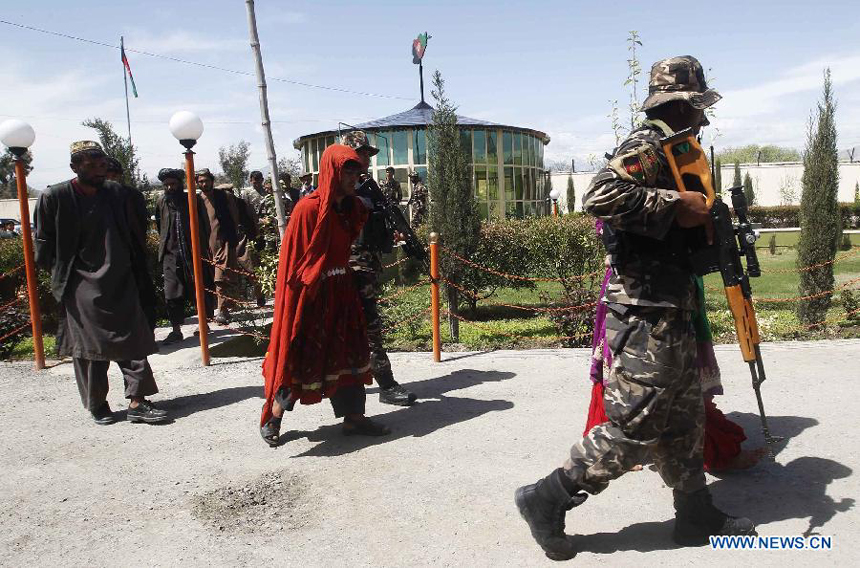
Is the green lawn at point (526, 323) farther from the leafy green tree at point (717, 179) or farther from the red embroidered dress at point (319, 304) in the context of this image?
the red embroidered dress at point (319, 304)

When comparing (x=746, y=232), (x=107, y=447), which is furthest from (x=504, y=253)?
(x=746, y=232)

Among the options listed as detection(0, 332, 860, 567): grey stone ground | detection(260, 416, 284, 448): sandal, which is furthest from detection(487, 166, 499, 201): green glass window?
detection(260, 416, 284, 448): sandal

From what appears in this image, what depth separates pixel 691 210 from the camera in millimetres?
2658

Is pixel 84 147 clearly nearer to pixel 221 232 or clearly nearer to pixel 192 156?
pixel 192 156

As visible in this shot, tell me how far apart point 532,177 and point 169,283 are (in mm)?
17257

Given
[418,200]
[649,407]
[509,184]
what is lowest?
[649,407]

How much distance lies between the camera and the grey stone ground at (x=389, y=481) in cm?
307

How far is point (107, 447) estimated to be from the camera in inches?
183

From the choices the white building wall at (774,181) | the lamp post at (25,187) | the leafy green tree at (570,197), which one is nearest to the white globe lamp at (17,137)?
the lamp post at (25,187)

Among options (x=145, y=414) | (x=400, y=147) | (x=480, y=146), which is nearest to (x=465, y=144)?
(x=145, y=414)

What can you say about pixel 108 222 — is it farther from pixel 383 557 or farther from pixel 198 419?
pixel 383 557

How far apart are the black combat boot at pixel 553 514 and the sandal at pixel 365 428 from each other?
1.83m

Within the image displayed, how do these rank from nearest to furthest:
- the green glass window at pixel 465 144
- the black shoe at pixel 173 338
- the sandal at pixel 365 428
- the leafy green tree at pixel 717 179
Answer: the leafy green tree at pixel 717 179 < the sandal at pixel 365 428 < the black shoe at pixel 173 338 < the green glass window at pixel 465 144

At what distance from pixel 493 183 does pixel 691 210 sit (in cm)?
1930
